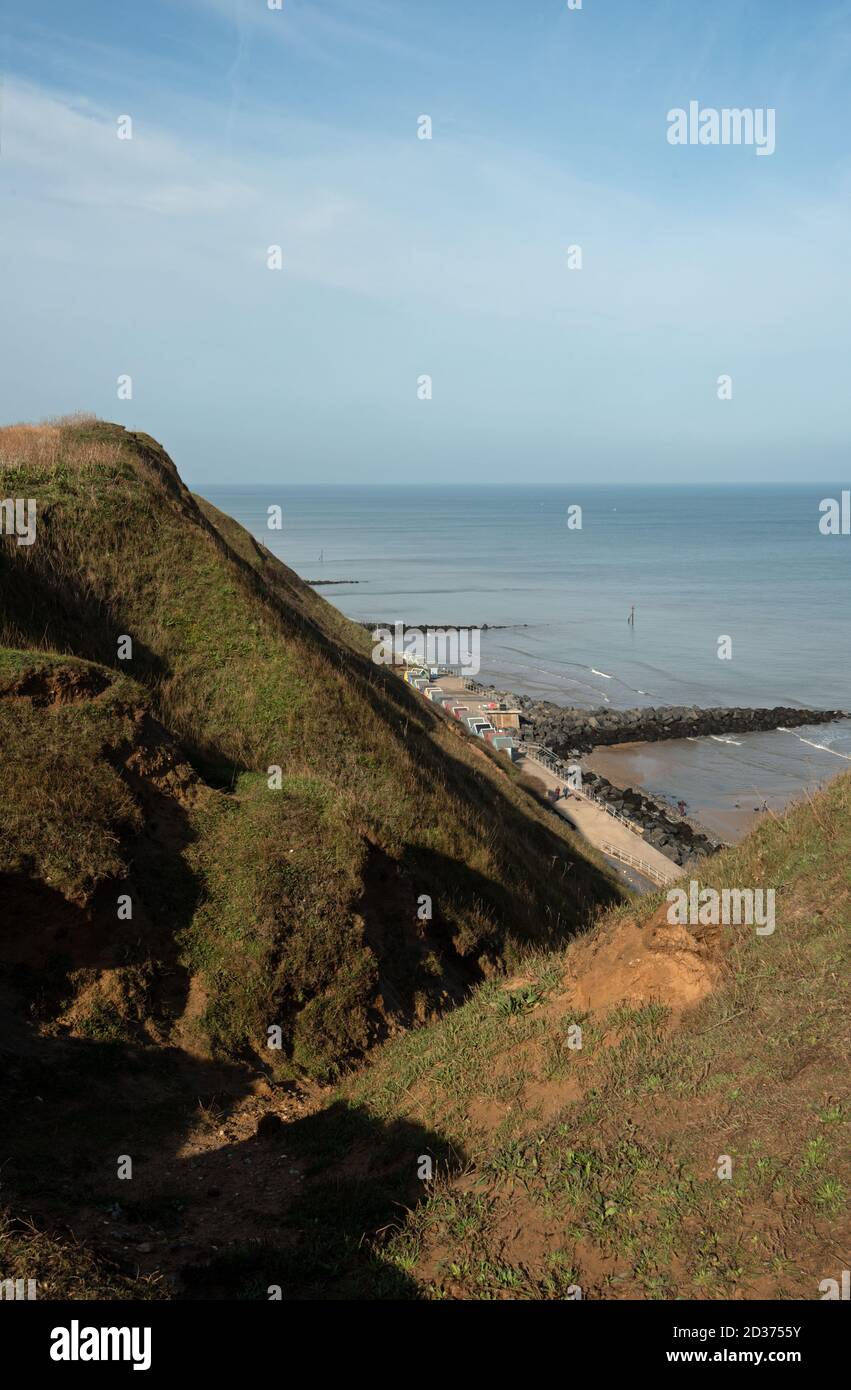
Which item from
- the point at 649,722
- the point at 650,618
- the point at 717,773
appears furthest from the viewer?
the point at 650,618

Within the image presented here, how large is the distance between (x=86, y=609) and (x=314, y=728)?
5.80 meters

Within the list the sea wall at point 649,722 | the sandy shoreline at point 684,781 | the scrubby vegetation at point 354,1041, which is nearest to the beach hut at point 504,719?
the sea wall at point 649,722

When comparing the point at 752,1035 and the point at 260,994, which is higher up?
the point at 752,1035

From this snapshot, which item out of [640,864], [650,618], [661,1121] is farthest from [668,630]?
[661,1121]

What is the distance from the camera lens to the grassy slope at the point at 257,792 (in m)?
12.5

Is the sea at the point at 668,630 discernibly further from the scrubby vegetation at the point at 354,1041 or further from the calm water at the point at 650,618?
the scrubby vegetation at the point at 354,1041

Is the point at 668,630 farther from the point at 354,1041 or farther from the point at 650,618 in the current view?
the point at 354,1041

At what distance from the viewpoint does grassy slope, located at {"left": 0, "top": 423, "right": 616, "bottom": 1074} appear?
1252 cm

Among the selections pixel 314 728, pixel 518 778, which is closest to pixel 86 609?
pixel 314 728

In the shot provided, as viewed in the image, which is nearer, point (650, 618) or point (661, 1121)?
point (661, 1121)

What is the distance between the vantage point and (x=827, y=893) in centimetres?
1018

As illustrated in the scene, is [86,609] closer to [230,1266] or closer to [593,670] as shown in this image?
[230,1266]

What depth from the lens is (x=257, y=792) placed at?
577 inches

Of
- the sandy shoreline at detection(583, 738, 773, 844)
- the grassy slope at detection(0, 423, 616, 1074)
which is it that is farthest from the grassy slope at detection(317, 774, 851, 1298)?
the sandy shoreline at detection(583, 738, 773, 844)
